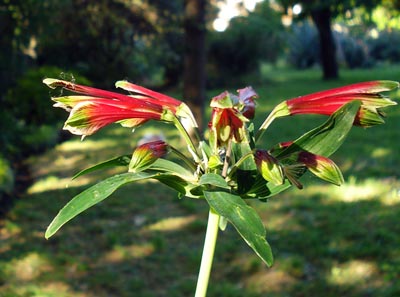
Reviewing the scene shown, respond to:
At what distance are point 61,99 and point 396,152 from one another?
7.75 meters

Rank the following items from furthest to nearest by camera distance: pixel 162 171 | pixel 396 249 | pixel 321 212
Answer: pixel 321 212, pixel 396 249, pixel 162 171

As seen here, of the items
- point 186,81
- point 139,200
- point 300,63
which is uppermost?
point 186,81

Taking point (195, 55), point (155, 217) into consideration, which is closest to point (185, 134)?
point (155, 217)

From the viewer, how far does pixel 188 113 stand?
84 centimetres

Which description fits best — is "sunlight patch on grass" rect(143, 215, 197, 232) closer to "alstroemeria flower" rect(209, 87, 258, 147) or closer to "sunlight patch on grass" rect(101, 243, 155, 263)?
"sunlight patch on grass" rect(101, 243, 155, 263)

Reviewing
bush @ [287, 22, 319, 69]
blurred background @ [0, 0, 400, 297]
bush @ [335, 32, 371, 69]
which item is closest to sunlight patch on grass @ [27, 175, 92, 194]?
blurred background @ [0, 0, 400, 297]

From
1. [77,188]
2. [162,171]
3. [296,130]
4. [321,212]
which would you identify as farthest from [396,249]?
[296,130]

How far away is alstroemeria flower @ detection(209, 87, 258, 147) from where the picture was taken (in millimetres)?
752

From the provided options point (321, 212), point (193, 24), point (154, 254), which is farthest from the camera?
point (193, 24)

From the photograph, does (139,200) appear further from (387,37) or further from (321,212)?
(387,37)

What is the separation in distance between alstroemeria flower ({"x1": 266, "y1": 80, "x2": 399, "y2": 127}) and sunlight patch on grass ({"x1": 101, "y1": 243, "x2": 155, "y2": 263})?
414 centimetres

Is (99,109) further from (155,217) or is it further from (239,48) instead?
(239,48)

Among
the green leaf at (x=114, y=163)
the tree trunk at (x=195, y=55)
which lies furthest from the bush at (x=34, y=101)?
the green leaf at (x=114, y=163)

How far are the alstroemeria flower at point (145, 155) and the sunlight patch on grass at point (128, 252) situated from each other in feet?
13.5
